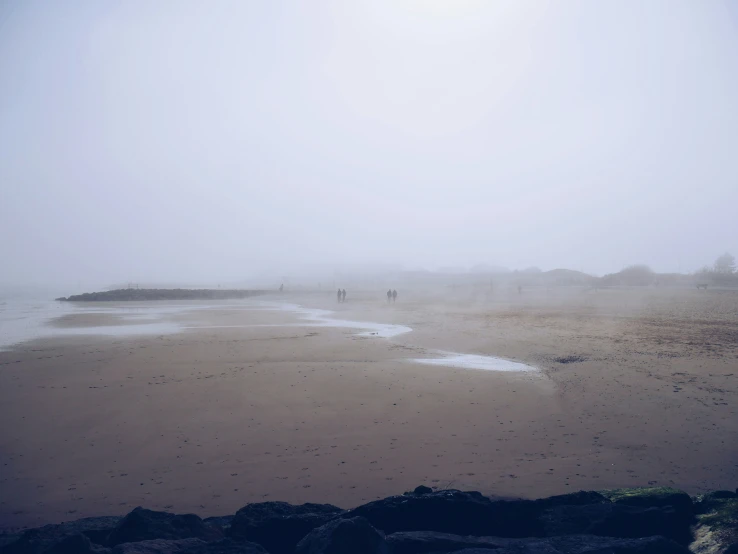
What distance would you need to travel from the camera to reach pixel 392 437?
27.7ft

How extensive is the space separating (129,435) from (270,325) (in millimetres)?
18110

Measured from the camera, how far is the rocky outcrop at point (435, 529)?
438cm

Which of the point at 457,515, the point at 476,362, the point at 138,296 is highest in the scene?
the point at 138,296

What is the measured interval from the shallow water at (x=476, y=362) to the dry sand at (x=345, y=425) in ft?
1.95

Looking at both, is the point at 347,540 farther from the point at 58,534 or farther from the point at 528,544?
the point at 58,534

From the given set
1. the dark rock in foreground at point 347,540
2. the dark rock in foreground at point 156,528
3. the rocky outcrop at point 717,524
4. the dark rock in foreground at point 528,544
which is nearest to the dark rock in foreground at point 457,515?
the dark rock in foreground at point 528,544

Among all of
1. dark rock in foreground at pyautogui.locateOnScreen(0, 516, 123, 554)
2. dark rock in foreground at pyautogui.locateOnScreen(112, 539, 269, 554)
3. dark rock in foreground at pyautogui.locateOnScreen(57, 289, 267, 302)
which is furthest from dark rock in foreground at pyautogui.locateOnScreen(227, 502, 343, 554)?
dark rock in foreground at pyautogui.locateOnScreen(57, 289, 267, 302)

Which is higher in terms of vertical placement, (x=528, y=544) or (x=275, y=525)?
(x=528, y=544)

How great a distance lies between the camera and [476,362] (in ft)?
49.5

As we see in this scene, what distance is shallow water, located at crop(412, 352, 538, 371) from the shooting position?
14156 millimetres

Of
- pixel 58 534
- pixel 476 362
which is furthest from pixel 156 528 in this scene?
pixel 476 362

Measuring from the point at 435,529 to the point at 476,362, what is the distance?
33.8ft

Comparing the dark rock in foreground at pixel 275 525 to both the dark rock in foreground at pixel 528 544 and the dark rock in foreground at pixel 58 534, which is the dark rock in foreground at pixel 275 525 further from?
the dark rock in foreground at pixel 58 534

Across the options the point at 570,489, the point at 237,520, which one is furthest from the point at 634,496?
the point at 237,520
